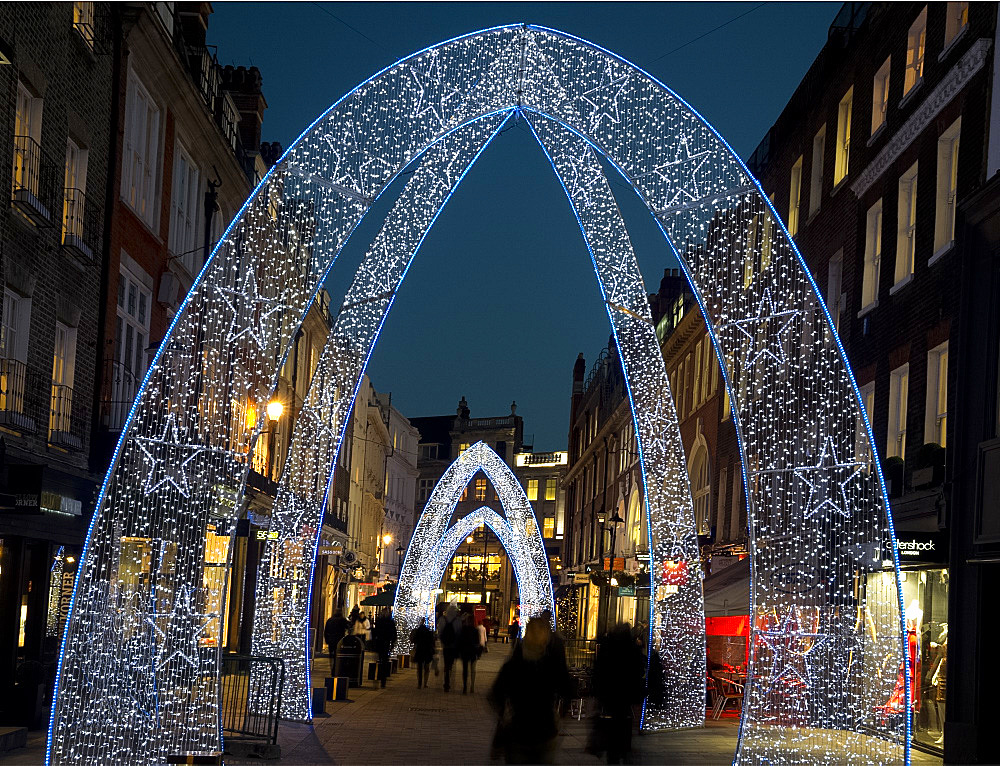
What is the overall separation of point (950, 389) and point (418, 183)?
7.59 meters

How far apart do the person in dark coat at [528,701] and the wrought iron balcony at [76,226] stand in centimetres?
1041

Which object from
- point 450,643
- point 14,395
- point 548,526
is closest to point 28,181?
point 14,395

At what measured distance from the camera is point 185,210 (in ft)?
85.4

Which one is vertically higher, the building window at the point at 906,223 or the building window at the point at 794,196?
the building window at the point at 794,196

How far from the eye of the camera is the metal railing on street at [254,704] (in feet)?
44.9

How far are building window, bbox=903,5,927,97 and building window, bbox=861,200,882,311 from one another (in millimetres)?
2170

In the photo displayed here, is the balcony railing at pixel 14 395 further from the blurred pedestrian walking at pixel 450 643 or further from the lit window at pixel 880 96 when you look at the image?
the lit window at pixel 880 96

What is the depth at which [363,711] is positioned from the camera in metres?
20.0

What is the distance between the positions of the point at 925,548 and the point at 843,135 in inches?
427

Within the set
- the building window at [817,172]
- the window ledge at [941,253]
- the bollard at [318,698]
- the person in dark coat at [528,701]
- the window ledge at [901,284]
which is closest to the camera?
the person in dark coat at [528,701]

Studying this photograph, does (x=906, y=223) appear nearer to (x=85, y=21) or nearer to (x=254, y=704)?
(x=254, y=704)

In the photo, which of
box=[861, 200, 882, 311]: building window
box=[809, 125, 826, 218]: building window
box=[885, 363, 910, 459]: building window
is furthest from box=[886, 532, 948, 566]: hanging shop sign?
box=[809, 125, 826, 218]: building window

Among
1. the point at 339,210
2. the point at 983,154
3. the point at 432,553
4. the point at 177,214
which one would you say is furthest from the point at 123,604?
the point at 432,553

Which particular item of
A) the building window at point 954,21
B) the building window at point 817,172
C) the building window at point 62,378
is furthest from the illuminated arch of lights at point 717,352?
the building window at point 817,172
